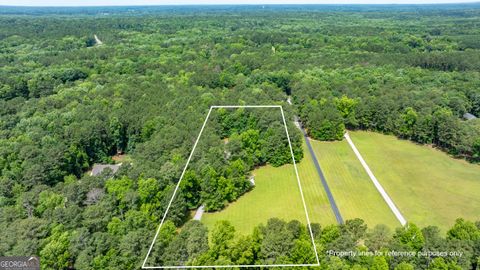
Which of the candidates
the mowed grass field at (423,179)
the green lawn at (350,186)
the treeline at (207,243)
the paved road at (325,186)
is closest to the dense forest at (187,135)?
the treeline at (207,243)

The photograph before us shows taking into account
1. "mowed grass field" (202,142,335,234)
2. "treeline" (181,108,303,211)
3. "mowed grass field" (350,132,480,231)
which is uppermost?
"treeline" (181,108,303,211)

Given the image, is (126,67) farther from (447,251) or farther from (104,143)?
(447,251)

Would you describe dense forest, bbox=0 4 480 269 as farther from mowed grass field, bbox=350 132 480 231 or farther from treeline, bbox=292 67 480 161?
mowed grass field, bbox=350 132 480 231
